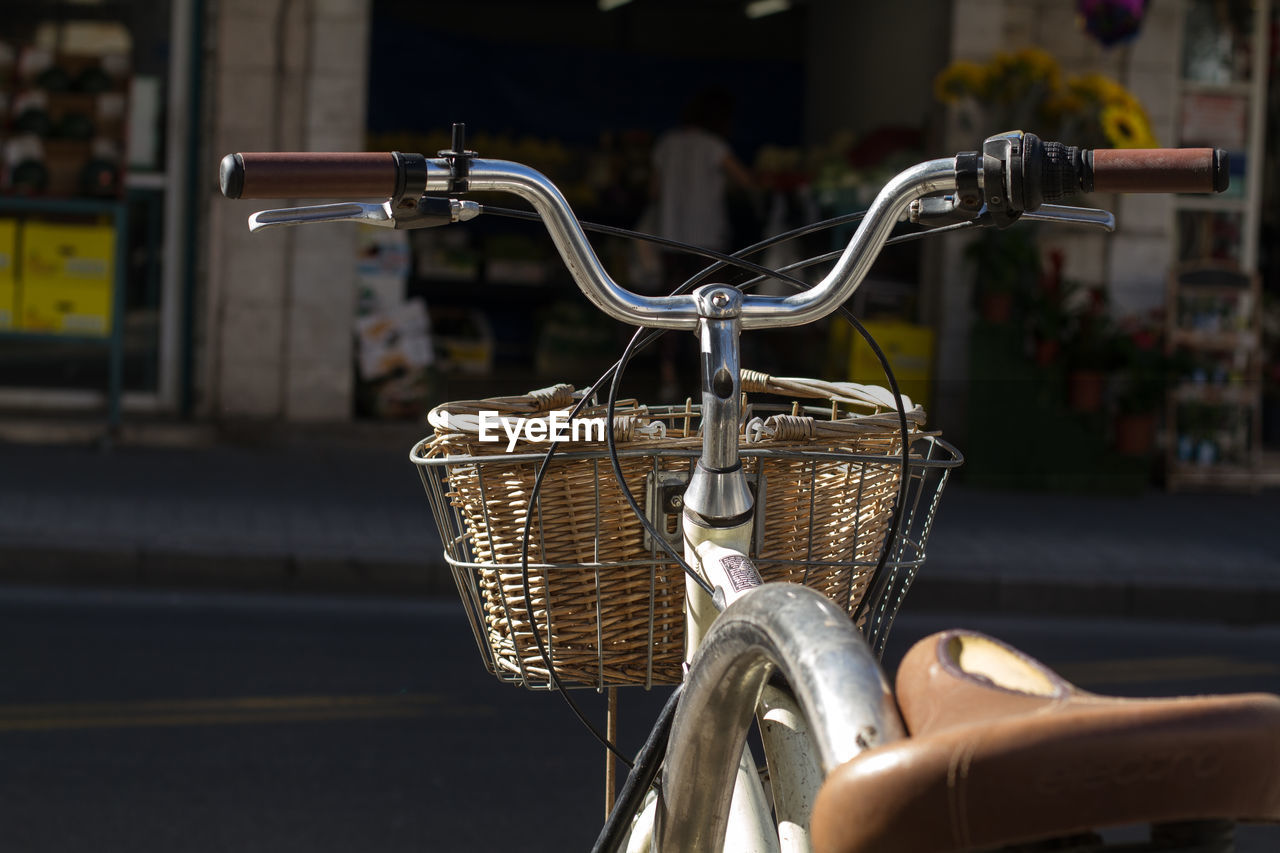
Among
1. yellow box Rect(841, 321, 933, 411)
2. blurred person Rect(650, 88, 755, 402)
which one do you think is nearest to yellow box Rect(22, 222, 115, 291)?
blurred person Rect(650, 88, 755, 402)

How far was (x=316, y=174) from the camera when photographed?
6.26 ft

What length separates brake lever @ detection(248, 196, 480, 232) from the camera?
195cm

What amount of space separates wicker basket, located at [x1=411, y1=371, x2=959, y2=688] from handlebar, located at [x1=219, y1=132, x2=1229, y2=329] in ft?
0.83

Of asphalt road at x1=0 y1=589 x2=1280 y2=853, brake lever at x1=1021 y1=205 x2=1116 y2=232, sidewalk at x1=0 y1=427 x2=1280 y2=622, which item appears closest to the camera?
brake lever at x1=1021 y1=205 x2=1116 y2=232

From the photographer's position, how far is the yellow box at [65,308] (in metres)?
10.3

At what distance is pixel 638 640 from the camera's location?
2227 millimetres

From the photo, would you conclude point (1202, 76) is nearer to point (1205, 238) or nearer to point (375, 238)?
point (1205, 238)

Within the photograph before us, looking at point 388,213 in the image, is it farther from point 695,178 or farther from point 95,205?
point 695,178

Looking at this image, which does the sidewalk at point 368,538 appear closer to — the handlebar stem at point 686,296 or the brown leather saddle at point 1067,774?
the handlebar stem at point 686,296

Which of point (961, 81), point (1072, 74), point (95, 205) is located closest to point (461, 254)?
point (95, 205)

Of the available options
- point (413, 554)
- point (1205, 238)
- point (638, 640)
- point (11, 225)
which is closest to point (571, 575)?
point (638, 640)

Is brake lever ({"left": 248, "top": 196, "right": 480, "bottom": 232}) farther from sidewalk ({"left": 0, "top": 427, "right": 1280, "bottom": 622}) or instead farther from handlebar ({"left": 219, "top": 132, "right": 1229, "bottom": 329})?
sidewalk ({"left": 0, "top": 427, "right": 1280, "bottom": 622})

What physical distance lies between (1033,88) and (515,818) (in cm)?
688

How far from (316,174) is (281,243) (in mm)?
8723
